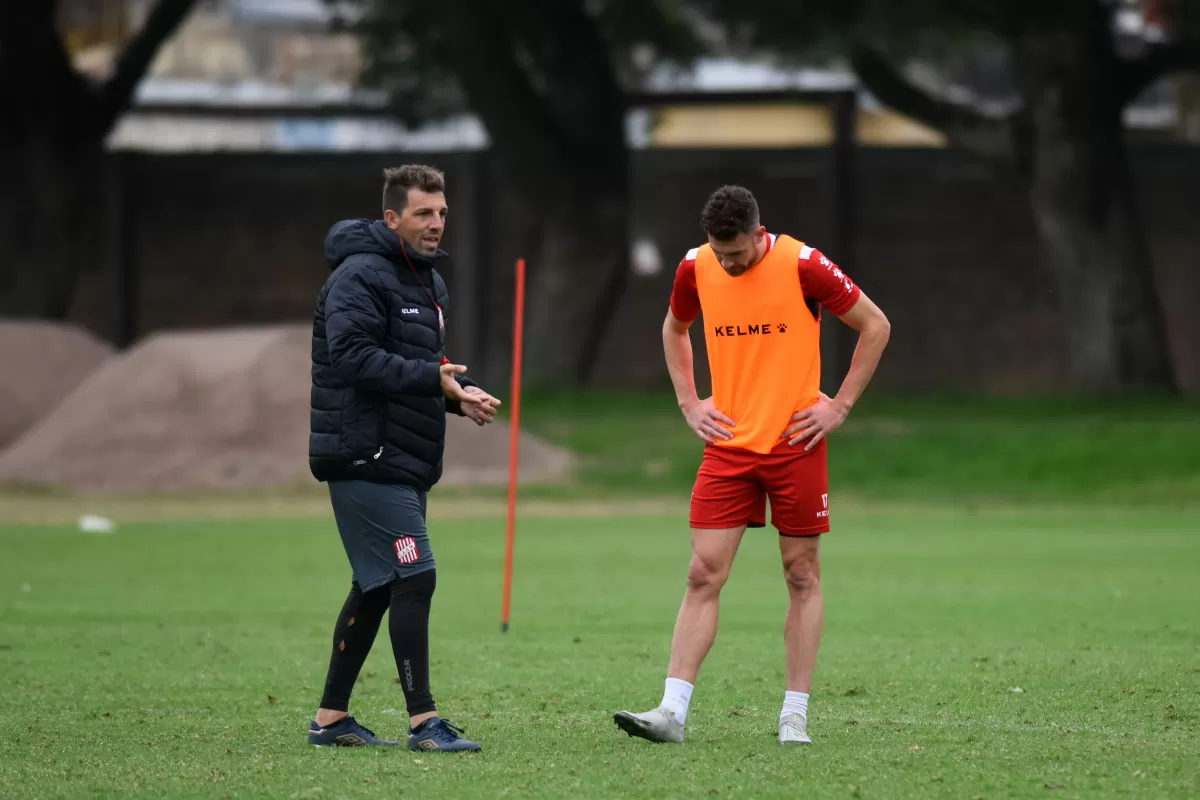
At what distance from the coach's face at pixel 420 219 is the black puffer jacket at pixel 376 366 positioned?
0.04 meters

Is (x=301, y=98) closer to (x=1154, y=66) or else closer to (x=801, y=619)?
(x=1154, y=66)

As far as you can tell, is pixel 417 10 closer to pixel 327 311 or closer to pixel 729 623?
pixel 729 623

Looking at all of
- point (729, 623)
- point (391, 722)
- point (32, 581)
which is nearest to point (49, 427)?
point (32, 581)

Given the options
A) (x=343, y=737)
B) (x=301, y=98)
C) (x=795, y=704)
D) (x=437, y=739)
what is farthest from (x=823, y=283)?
(x=301, y=98)

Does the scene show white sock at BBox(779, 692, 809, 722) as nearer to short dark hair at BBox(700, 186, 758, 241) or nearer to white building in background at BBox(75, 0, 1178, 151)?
short dark hair at BBox(700, 186, 758, 241)

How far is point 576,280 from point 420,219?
2394 centimetres

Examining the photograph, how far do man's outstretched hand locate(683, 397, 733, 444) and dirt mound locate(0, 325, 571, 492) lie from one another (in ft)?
57.3

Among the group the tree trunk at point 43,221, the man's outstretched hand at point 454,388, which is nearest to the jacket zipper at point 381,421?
the man's outstretched hand at point 454,388

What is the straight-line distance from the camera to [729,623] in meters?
12.1

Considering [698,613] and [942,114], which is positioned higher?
[942,114]

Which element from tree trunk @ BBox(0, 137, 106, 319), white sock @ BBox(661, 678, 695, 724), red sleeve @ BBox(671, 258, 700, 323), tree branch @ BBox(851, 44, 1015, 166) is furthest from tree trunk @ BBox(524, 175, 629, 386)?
white sock @ BBox(661, 678, 695, 724)

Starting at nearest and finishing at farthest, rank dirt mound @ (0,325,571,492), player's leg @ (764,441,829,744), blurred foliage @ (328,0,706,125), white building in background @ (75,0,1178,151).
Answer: player's leg @ (764,441,829,744), dirt mound @ (0,325,571,492), blurred foliage @ (328,0,706,125), white building in background @ (75,0,1178,151)

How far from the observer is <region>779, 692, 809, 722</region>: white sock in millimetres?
7468

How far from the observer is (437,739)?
7.33 metres
